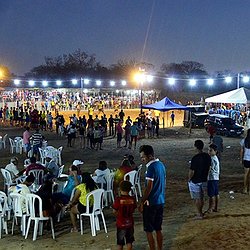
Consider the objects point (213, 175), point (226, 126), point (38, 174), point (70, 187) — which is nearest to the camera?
point (213, 175)

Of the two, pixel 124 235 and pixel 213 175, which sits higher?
pixel 213 175

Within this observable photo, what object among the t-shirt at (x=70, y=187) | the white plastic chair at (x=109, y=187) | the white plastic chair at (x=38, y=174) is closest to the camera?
the t-shirt at (x=70, y=187)

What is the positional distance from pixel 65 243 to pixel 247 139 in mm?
5131

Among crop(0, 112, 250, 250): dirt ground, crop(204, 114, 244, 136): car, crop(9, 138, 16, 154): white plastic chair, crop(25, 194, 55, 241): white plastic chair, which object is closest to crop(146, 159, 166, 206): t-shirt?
crop(0, 112, 250, 250): dirt ground

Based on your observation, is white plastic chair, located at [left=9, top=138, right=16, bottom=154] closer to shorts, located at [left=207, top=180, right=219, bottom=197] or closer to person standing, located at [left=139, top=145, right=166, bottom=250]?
shorts, located at [left=207, top=180, right=219, bottom=197]

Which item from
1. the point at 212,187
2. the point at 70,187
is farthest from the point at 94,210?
the point at 212,187

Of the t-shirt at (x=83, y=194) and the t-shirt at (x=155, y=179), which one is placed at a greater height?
the t-shirt at (x=155, y=179)

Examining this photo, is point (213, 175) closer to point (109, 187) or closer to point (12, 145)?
point (109, 187)

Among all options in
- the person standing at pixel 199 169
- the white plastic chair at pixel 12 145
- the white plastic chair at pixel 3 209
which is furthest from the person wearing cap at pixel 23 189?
the white plastic chair at pixel 12 145

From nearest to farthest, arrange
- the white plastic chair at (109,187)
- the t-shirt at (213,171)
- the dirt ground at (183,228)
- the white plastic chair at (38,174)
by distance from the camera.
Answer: the dirt ground at (183,228) → the t-shirt at (213,171) → the white plastic chair at (109,187) → the white plastic chair at (38,174)

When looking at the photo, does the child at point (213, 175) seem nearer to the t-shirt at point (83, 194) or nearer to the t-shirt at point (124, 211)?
the t-shirt at point (83, 194)

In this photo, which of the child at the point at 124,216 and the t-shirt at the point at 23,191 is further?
the t-shirt at the point at 23,191

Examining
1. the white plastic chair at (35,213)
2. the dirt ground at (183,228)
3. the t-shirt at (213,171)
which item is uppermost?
the t-shirt at (213,171)

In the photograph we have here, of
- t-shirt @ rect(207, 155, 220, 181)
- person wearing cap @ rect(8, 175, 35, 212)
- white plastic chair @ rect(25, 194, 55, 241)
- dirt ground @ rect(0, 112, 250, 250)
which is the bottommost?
dirt ground @ rect(0, 112, 250, 250)
